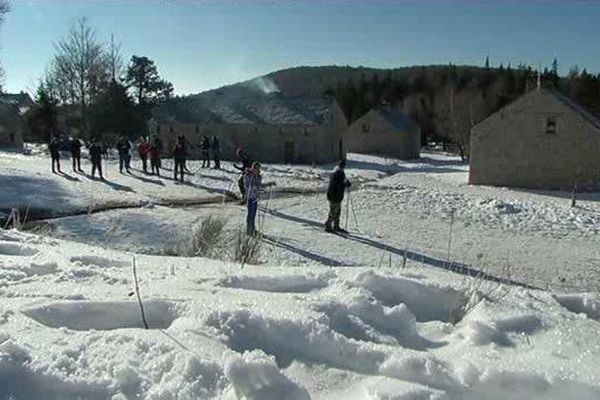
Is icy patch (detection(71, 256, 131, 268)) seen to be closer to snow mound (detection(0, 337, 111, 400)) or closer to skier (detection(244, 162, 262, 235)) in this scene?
snow mound (detection(0, 337, 111, 400))

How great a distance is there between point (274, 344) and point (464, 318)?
1.30 meters

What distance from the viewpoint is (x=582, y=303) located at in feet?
13.2

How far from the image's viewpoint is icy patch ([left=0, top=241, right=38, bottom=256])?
4953mm

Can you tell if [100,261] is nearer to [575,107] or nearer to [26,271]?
[26,271]

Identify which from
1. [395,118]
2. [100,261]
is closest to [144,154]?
[100,261]

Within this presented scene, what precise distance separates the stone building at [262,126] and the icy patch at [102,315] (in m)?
43.3

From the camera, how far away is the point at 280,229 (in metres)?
15.3

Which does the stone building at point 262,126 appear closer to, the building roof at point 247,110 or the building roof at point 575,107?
the building roof at point 247,110

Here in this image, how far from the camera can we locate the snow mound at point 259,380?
2764 millimetres

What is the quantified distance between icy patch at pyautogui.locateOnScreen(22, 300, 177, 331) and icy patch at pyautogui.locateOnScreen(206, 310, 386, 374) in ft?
1.22

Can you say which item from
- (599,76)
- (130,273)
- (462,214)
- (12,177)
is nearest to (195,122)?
(12,177)

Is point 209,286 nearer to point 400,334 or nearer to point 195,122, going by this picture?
point 400,334

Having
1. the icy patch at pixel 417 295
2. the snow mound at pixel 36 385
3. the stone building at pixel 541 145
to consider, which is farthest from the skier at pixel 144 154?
the snow mound at pixel 36 385

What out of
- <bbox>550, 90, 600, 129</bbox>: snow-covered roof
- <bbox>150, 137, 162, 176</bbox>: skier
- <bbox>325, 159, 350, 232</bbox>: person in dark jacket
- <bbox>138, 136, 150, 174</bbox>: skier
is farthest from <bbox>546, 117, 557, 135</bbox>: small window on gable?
<bbox>138, 136, 150, 174</bbox>: skier
